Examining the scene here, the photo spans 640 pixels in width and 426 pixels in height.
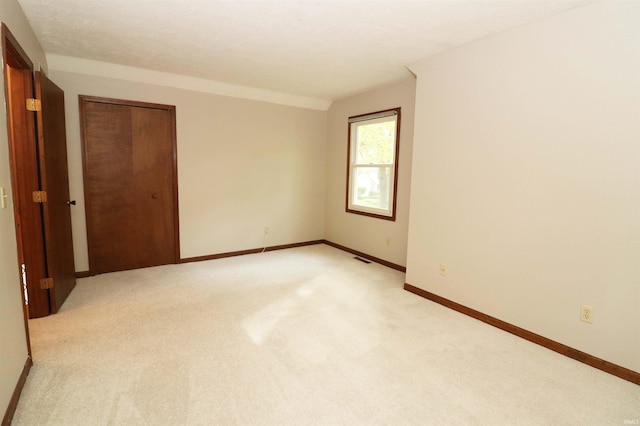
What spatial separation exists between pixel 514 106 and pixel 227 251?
388cm

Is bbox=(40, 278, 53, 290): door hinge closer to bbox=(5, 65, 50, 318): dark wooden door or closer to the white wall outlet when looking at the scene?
bbox=(5, 65, 50, 318): dark wooden door

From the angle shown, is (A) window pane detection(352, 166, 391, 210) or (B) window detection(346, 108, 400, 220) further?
(A) window pane detection(352, 166, 391, 210)

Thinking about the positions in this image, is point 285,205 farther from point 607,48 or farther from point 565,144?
point 607,48

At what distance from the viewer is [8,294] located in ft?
5.75

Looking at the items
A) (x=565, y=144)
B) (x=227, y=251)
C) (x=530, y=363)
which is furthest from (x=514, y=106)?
(x=227, y=251)

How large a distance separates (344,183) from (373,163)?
67cm

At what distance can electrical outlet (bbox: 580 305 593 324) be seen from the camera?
7.31ft

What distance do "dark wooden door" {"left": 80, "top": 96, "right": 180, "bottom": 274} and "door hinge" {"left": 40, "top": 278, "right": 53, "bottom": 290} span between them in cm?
111

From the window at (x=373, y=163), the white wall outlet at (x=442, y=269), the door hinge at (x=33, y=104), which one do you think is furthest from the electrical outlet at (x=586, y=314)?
the door hinge at (x=33, y=104)

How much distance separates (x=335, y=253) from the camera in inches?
199

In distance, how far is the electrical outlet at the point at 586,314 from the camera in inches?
87.7

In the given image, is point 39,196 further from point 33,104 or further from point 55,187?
point 33,104

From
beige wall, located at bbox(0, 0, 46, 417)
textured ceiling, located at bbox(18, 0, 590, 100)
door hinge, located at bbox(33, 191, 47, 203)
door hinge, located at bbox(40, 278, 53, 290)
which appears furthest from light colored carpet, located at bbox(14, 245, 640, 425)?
textured ceiling, located at bbox(18, 0, 590, 100)

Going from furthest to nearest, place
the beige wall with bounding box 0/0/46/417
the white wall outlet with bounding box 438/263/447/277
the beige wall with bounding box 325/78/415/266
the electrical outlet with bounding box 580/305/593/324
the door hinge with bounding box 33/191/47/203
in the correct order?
the beige wall with bounding box 325/78/415/266 → the white wall outlet with bounding box 438/263/447/277 → the door hinge with bounding box 33/191/47/203 → the electrical outlet with bounding box 580/305/593/324 → the beige wall with bounding box 0/0/46/417
